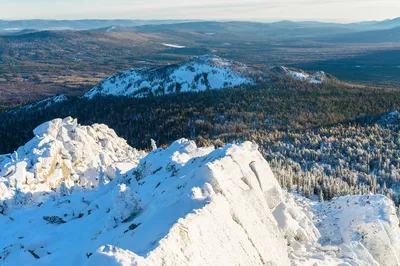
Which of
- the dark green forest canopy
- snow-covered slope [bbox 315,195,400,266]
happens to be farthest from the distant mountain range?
snow-covered slope [bbox 315,195,400,266]

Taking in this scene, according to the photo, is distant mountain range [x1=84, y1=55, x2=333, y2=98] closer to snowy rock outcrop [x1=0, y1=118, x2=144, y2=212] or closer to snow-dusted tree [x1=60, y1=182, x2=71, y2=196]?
snowy rock outcrop [x1=0, y1=118, x2=144, y2=212]

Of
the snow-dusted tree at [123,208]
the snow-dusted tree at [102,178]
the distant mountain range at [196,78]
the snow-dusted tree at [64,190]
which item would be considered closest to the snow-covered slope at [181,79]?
the distant mountain range at [196,78]

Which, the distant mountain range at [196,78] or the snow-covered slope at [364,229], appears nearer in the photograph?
the snow-covered slope at [364,229]

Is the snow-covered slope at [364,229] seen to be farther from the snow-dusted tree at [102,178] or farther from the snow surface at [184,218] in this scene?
the snow-dusted tree at [102,178]

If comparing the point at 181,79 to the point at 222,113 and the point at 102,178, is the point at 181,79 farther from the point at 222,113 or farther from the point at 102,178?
the point at 102,178

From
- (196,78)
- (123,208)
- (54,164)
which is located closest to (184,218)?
(123,208)

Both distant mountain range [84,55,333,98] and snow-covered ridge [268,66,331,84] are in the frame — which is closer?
distant mountain range [84,55,333,98]
